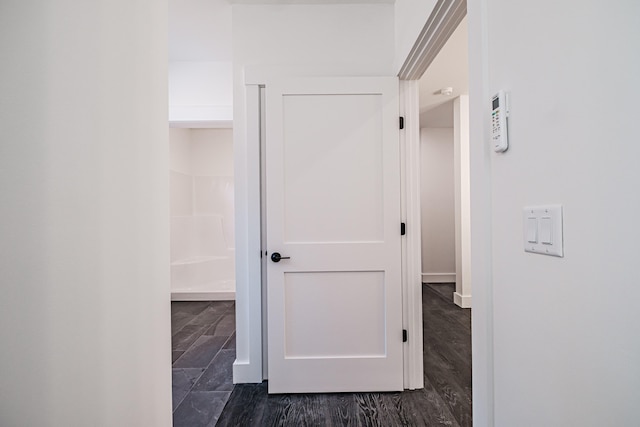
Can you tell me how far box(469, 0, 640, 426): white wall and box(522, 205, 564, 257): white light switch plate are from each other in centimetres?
2

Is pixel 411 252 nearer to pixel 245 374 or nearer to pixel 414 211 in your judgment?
pixel 414 211

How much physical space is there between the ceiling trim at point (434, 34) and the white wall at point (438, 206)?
3.49 meters

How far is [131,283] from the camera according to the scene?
915 millimetres

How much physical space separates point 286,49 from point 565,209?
6.62 ft

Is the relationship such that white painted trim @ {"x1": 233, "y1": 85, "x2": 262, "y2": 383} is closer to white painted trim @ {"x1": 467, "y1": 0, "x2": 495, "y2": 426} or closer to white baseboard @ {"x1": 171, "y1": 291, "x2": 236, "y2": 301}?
white painted trim @ {"x1": 467, "y1": 0, "x2": 495, "y2": 426}

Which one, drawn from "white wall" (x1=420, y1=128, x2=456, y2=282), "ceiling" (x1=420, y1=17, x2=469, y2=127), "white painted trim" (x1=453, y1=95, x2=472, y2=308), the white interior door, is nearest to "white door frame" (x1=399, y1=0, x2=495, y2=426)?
the white interior door

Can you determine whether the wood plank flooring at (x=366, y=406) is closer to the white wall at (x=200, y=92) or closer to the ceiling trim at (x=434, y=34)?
the ceiling trim at (x=434, y=34)

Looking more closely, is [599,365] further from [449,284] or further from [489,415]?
[449,284]

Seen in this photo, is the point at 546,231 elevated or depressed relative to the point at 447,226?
elevated

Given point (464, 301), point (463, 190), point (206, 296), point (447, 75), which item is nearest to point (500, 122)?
point (447, 75)

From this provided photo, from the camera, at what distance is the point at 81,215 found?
731 mm

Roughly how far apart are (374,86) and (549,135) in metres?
1.48

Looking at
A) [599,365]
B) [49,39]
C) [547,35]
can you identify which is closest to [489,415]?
[599,365]

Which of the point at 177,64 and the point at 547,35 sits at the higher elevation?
the point at 177,64
